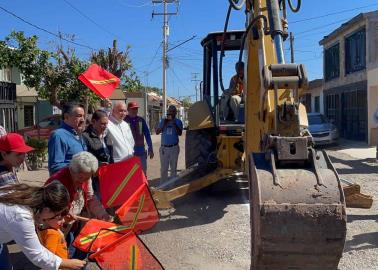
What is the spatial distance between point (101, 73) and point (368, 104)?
15673mm

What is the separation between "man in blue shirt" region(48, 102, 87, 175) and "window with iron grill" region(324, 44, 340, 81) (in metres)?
22.8

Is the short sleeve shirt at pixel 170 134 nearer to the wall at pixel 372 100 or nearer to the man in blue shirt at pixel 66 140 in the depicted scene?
the man in blue shirt at pixel 66 140

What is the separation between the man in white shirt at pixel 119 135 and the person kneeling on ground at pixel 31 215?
2.98 meters

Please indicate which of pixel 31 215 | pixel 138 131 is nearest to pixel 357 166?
pixel 138 131

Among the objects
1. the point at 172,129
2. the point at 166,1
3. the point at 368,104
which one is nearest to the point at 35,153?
the point at 172,129

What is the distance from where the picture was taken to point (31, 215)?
10.1ft

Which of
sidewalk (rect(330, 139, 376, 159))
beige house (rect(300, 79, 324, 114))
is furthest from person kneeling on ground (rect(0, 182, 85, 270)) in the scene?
beige house (rect(300, 79, 324, 114))

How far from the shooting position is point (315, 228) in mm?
3152

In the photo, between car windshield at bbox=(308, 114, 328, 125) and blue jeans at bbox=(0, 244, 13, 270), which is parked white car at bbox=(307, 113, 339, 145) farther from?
blue jeans at bbox=(0, 244, 13, 270)

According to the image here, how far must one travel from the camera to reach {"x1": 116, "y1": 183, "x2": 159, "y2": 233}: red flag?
12.9 ft

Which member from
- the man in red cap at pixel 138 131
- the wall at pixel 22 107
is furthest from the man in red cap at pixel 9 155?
the wall at pixel 22 107

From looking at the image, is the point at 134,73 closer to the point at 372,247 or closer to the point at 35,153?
the point at 35,153

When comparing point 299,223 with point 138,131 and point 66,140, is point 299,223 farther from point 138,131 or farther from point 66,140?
point 138,131

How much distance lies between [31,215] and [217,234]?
3.57 metres
